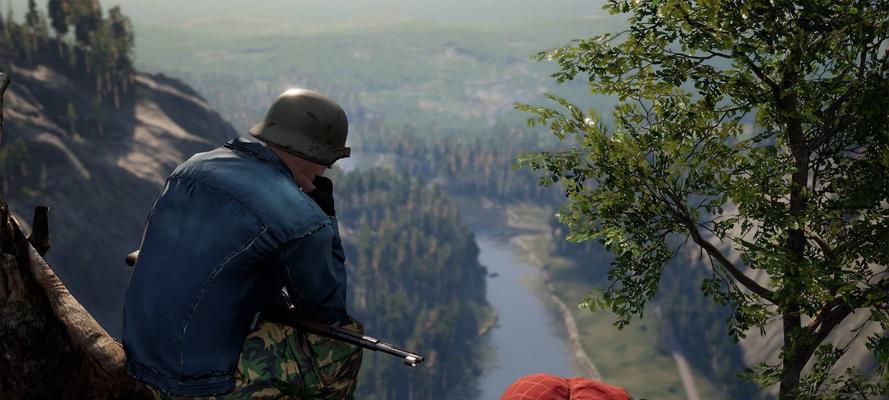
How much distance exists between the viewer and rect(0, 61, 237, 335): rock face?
119m

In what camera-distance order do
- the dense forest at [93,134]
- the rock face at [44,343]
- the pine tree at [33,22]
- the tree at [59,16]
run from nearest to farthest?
the rock face at [44,343]
the dense forest at [93,134]
the pine tree at [33,22]
the tree at [59,16]

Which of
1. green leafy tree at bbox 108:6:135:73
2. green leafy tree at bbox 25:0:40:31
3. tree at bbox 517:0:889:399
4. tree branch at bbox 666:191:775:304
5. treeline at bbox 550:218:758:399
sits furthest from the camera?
treeline at bbox 550:218:758:399

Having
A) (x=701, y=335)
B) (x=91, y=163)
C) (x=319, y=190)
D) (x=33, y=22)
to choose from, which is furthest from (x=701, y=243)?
(x=701, y=335)

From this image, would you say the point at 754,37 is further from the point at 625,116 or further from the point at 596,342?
the point at 596,342

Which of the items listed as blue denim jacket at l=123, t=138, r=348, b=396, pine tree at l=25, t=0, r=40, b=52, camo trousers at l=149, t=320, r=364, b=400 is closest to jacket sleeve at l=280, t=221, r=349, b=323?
blue denim jacket at l=123, t=138, r=348, b=396

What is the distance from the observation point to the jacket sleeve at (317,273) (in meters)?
5.65

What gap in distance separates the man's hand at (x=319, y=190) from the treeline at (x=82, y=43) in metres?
146

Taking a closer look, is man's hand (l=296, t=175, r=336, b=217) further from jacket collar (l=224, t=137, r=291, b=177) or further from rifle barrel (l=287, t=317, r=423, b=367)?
rifle barrel (l=287, t=317, r=423, b=367)

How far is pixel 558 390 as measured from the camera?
249 inches

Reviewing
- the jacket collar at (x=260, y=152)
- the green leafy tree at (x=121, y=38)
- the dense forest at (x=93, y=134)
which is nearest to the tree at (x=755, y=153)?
the jacket collar at (x=260, y=152)

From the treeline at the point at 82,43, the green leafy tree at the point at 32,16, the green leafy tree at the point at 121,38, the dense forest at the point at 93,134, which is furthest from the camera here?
the green leafy tree at the point at 121,38

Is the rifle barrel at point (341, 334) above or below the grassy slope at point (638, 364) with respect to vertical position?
above

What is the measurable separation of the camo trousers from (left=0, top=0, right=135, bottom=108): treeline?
482 feet

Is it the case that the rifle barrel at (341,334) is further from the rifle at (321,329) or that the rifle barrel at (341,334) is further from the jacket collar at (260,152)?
the jacket collar at (260,152)
